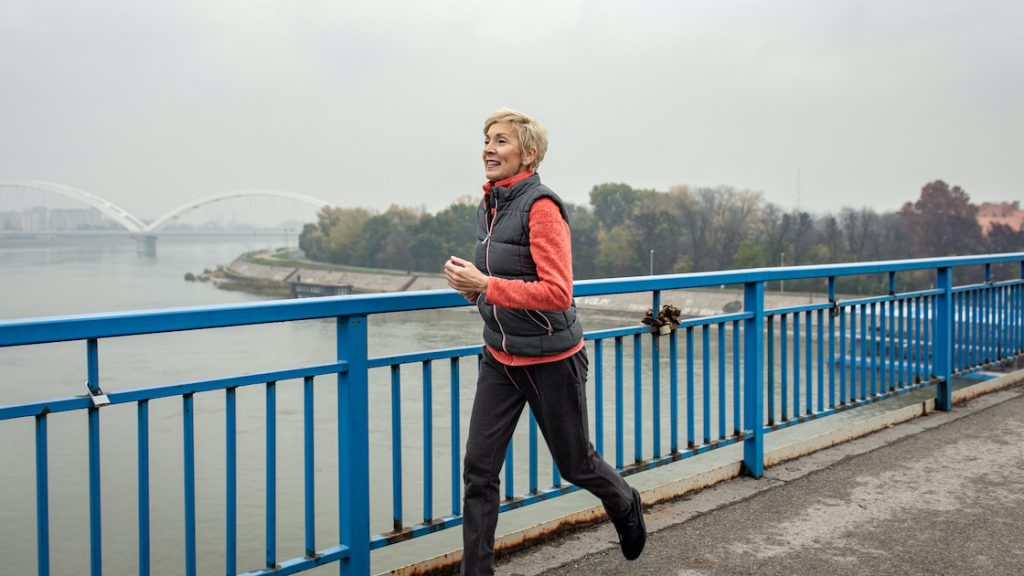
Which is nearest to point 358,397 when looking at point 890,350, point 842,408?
point 842,408

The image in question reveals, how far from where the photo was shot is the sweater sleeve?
6.61 feet

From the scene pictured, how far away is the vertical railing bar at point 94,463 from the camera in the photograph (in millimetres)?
1843

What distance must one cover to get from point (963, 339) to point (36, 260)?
503ft

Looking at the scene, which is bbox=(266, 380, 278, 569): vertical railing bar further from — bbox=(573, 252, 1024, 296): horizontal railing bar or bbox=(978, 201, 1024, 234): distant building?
bbox=(978, 201, 1024, 234): distant building

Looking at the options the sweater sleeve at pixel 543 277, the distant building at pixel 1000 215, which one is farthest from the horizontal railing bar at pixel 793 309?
the distant building at pixel 1000 215

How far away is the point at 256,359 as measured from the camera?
6569cm

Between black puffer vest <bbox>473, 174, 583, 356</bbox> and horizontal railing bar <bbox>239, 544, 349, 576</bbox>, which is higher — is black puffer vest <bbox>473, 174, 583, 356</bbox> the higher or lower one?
the higher one

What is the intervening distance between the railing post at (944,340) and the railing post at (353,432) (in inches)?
150

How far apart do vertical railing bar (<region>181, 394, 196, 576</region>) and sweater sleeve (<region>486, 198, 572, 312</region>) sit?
0.75 meters

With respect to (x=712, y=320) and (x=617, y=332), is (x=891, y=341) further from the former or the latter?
(x=617, y=332)

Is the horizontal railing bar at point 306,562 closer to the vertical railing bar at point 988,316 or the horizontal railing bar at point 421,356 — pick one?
the horizontal railing bar at point 421,356

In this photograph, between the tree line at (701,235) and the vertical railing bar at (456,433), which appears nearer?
the vertical railing bar at (456,433)

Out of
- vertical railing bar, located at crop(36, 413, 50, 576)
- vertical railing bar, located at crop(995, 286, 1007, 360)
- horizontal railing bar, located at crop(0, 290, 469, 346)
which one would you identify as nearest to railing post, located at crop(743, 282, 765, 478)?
horizontal railing bar, located at crop(0, 290, 469, 346)

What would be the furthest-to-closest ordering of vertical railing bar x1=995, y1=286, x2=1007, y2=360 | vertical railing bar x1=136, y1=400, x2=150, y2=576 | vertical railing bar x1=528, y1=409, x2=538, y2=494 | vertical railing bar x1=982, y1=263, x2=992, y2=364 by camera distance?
vertical railing bar x1=995, y1=286, x2=1007, y2=360
vertical railing bar x1=982, y1=263, x2=992, y2=364
vertical railing bar x1=528, y1=409, x2=538, y2=494
vertical railing bar x1=136, y1=400, x2=150, y2=576
